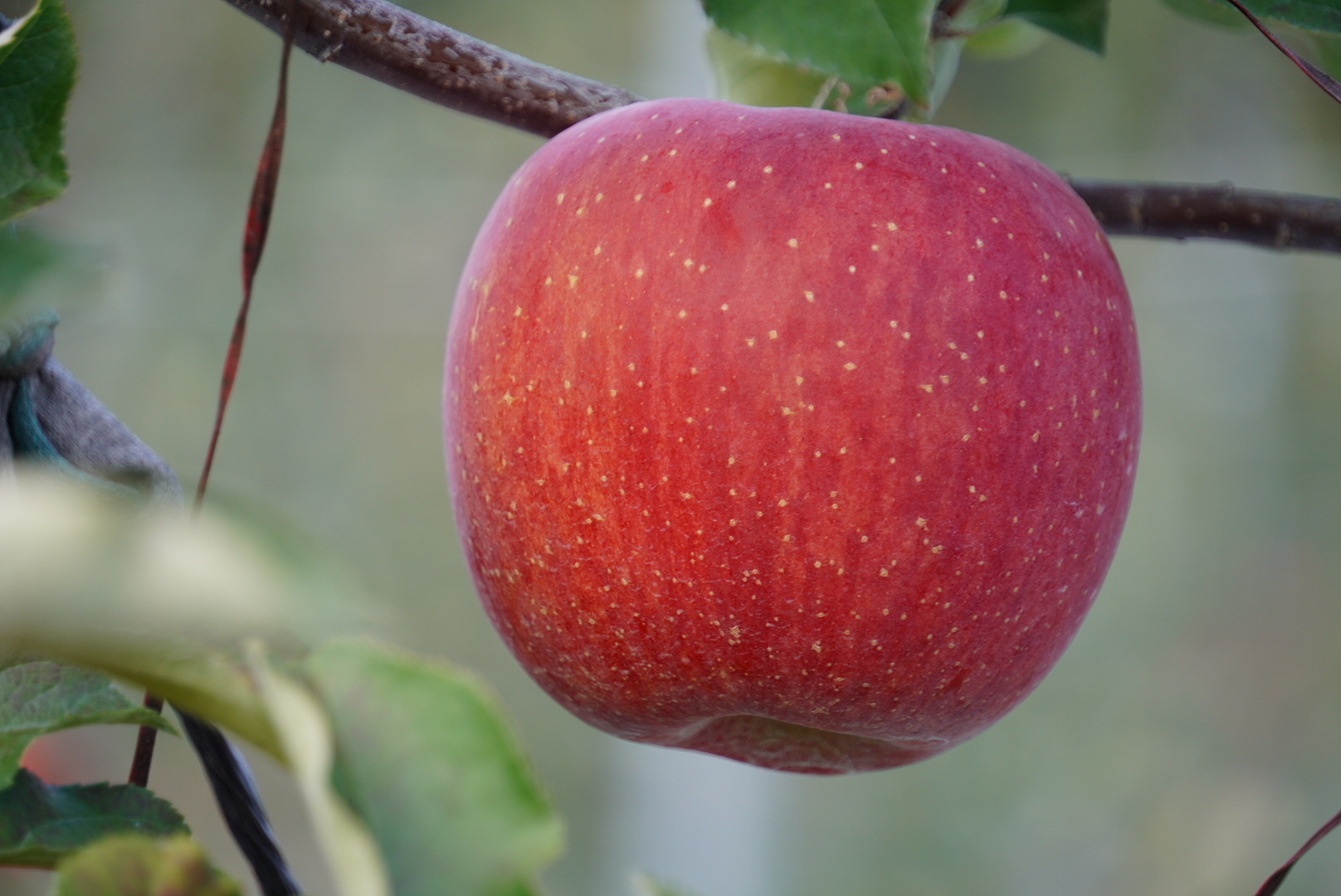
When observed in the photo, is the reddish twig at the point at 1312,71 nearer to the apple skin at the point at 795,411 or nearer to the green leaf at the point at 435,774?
the apple skin at the point at 795,411

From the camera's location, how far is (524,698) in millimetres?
2391

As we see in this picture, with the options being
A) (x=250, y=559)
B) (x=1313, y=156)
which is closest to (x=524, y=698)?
(x=1313, y=156)

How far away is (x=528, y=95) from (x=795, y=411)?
0.39ft

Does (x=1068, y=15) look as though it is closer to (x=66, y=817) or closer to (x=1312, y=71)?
(x=1312, y=71)

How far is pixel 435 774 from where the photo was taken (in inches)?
4.5

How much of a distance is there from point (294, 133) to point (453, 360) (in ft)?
8.74

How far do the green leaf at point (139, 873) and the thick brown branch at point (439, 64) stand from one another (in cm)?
17

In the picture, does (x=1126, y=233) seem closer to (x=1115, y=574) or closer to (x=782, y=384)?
(x=782, y=384)

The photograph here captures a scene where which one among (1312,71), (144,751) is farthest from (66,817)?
(1312,71)

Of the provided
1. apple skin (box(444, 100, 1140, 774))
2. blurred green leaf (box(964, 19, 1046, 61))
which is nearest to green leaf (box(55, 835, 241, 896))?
apple skin (box(444, 100, 1140, 774))

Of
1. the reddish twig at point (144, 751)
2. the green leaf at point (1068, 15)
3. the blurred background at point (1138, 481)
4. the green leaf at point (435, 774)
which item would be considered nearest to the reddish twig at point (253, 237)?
the reddish twig at point (144, 751)

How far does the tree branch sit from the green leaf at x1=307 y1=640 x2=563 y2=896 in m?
0.17

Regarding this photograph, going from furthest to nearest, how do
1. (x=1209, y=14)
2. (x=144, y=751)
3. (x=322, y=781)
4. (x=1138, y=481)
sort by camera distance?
(x=1138, y=481)
(x=1209, y=14)
(x=144, y=751)
(x=322, y=781)

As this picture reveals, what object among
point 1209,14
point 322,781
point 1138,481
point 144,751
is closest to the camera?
point 322,781
